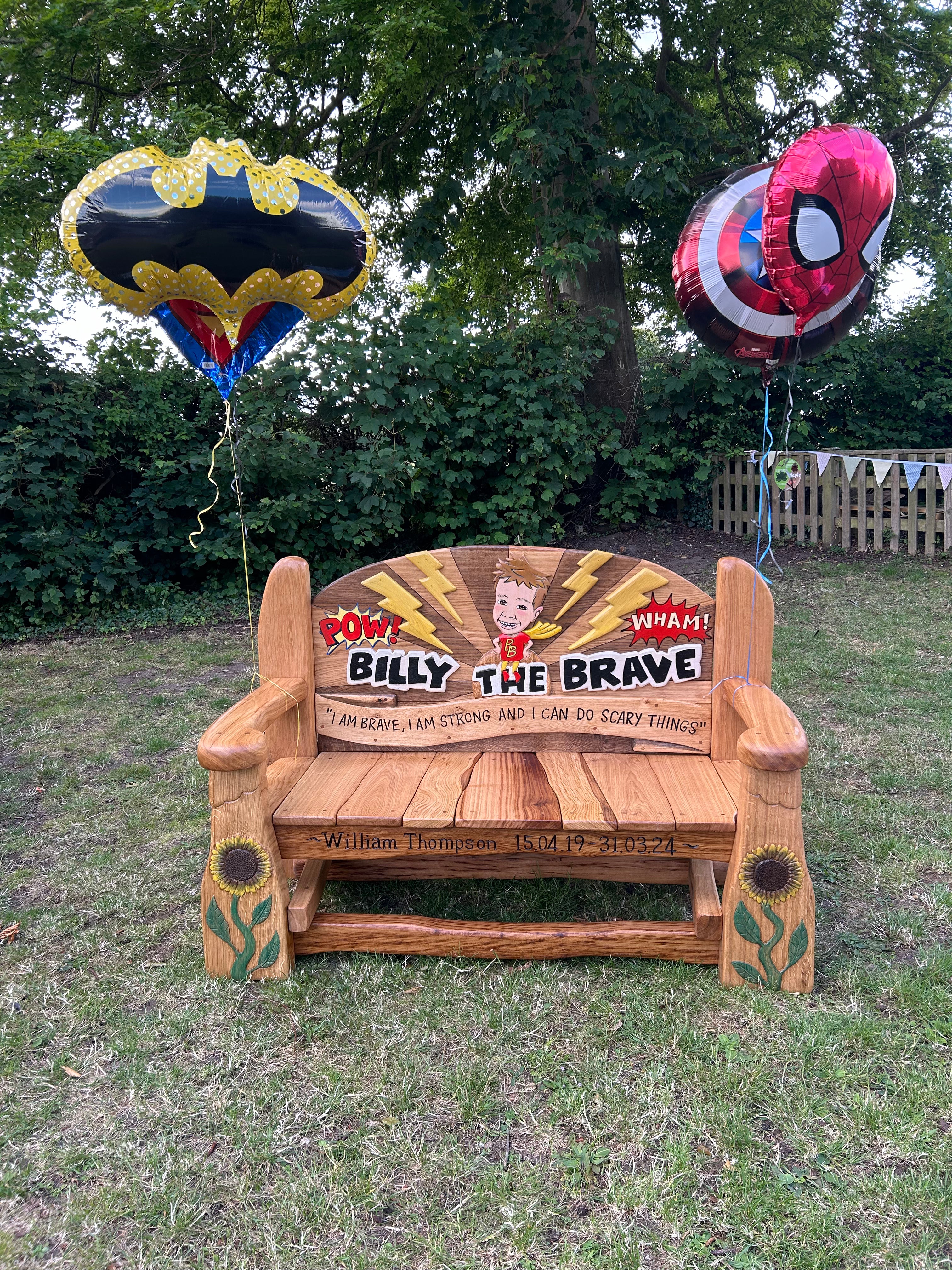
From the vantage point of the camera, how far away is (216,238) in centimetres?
271

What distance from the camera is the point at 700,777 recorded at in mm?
2510

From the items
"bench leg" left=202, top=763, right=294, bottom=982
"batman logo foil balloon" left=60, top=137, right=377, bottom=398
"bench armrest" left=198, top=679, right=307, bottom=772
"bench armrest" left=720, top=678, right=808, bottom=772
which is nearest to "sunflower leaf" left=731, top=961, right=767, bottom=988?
"bench armrest" left=720, top=678, right=808, bottom=772

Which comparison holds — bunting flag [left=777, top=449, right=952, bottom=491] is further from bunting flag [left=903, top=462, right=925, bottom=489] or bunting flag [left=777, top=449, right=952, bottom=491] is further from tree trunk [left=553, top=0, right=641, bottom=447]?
tree trunk [left=553, top=0, right=641, bottom=447]

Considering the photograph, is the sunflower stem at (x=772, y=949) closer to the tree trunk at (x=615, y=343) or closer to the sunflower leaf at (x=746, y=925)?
the sunflower leaf at (x=746, y=925)

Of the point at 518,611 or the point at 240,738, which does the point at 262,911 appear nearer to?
the point at 240,738

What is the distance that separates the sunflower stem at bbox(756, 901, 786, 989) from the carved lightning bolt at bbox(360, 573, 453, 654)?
1.28 meters

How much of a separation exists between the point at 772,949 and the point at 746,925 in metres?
0.10

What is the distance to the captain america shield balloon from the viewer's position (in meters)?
3.17

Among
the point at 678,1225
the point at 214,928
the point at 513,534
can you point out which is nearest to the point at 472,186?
the point at 513,534

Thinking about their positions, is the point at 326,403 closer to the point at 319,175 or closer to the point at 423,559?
the point at 319,175

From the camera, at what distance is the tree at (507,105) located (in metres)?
8.30

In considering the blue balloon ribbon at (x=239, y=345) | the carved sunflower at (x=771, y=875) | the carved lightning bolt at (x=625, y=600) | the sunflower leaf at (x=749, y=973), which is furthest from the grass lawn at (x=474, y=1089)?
the blue balloon ribbon at (x=239, y=345)

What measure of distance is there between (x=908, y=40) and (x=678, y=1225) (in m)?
13.3

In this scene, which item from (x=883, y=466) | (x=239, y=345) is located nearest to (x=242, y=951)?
(x=239, y=345)
